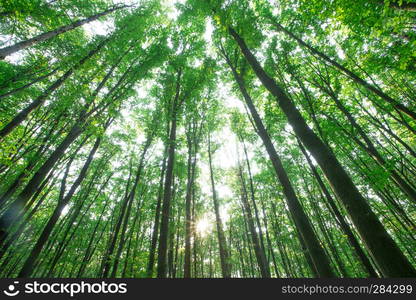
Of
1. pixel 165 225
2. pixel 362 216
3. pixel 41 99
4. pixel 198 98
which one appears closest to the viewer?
pixel 362 216

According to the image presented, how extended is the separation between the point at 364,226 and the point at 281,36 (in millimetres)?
13078

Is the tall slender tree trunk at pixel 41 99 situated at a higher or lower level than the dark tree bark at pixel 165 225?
higher

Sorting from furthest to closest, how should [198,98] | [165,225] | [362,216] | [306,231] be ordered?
[198,98], [165,225], [306,231], [362,216]

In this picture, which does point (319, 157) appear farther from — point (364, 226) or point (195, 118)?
point (195, 118)

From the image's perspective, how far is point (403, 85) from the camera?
1075 cm

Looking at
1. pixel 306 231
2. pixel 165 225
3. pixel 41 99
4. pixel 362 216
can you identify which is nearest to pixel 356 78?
pixel 306 231

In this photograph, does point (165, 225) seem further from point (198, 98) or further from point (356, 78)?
point (356, 78)

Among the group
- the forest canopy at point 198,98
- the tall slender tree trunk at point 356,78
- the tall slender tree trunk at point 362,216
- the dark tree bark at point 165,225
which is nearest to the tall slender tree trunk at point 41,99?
the forest canopy at point 198,98

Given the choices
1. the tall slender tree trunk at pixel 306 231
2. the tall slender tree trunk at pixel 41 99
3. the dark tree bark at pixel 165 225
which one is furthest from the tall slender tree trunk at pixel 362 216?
the tall slender tree trunk at pixel 41 99

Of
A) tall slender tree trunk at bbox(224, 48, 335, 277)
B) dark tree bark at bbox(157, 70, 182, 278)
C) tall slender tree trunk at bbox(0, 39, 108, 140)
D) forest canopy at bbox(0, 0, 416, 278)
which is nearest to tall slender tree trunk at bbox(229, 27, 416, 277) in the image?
forest canopy at bbox(0, 0, 416, 278)

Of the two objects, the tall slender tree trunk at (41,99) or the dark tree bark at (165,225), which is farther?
the tall slender tree trunk at (41,99)

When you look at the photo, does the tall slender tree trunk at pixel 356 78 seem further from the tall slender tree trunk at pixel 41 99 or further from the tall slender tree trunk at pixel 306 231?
the tall slender tree trunk at pixel 41 99

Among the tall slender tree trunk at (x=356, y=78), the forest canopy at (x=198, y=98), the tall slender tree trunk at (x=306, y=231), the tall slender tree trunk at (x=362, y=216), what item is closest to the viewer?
the tall slender tree trunk at (x=362, y=216)

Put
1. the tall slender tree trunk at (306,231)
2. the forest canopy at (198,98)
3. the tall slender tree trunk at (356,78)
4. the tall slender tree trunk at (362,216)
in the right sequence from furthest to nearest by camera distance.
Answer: the tall slender tree trunk at (356,78)
the forest canopy at (198,98)
the tall slender tree trunk at (306,231)
the tall slender tree trunk at (362,216)
